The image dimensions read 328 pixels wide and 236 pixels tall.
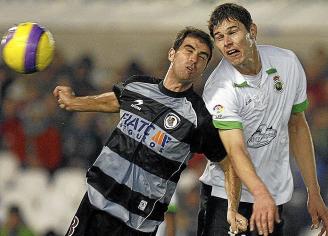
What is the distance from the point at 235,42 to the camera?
4.96m

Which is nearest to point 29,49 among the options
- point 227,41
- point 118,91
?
point 118,91

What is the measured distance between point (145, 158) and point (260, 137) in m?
0.67

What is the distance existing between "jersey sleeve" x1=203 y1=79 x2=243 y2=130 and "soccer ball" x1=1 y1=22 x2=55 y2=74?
1.36 m

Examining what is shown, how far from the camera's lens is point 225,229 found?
5148 mm

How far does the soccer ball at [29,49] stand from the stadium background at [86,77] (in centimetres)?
271

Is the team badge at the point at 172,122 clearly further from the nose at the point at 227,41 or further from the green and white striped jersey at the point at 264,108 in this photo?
the nose at the point at 227,41

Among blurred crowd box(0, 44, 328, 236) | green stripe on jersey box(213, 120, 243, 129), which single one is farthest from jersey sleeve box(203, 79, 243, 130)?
blurred crowd box(0, 44, 328, 236)

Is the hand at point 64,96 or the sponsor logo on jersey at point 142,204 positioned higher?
the hand at point 64,96

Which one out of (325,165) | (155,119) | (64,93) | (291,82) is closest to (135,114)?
(155,119)

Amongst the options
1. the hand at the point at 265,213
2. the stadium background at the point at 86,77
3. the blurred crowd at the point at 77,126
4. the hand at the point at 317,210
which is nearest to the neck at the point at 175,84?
the hand at the point at 265,213

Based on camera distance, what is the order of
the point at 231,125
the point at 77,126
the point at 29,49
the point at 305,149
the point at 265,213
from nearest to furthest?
the point at 265,213 → the point at 231,125 → the point at 305,149 → the point at 29,49 → the point at 77,126

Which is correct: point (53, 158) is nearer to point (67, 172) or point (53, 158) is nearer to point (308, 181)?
point (67, 172)

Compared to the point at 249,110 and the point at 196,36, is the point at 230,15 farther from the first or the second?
the point at 249,110

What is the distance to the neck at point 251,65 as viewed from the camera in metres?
5.04
